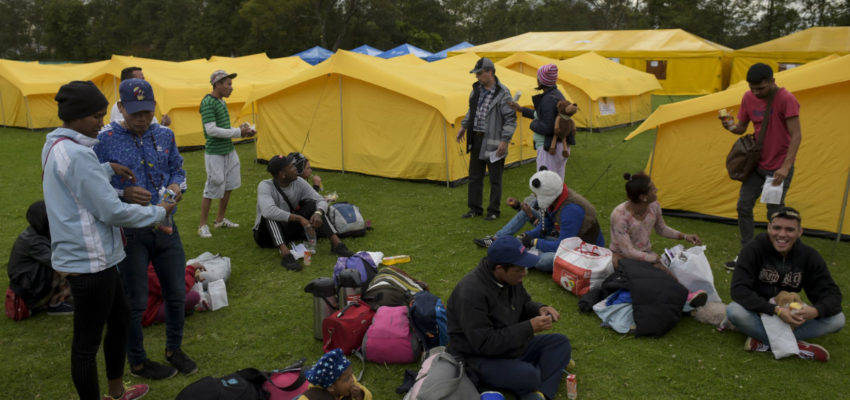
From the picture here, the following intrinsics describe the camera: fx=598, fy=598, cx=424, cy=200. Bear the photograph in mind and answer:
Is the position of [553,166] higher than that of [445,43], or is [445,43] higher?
[445,43]

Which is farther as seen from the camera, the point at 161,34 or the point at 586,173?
the point at 161,34

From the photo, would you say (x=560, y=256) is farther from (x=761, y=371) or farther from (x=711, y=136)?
(x=711, y=136)

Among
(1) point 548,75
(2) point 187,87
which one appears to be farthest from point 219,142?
(2) point 187,87

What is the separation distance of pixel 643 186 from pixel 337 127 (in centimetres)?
695

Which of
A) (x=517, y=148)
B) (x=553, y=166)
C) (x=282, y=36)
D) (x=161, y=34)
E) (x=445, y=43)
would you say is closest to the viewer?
(x=553, y=166)

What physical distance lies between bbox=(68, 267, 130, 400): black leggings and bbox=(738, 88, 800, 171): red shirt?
216 inches

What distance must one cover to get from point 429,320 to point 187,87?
11.9m

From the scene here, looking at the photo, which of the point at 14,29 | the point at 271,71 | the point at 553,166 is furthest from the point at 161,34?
the point at 553,166

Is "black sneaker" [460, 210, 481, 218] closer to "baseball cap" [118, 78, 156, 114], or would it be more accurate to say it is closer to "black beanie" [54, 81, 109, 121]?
"baseball cap" [118, 78, 156, 114]

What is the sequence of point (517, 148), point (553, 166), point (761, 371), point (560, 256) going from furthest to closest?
point (517, 148) → point (553, 166) → point (560, 256) → point (761, 371)

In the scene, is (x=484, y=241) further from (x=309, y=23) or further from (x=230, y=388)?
(x=309, y=23)

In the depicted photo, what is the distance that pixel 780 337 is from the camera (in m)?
4.27

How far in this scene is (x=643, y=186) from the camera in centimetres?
518

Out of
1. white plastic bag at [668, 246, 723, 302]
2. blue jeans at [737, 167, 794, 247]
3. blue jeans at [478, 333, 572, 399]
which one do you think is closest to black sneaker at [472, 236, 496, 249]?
white plastic bag at [668, 246, 723, 302]
